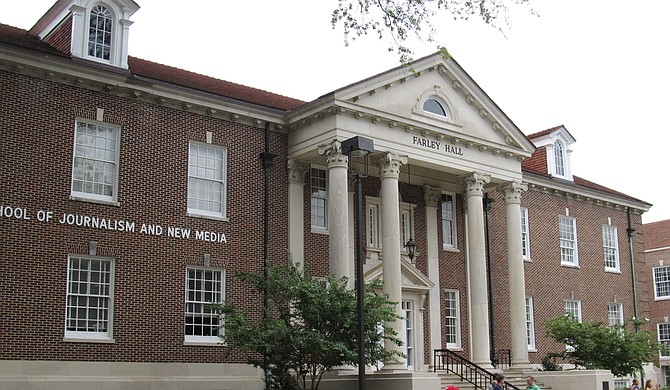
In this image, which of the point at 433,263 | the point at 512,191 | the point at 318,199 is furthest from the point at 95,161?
the point at 512,191

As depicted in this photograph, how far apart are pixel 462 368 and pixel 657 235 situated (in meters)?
31.5

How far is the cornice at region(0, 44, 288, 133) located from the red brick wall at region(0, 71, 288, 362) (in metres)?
0.21

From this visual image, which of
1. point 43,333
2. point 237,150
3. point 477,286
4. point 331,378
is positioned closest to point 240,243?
point 237,150

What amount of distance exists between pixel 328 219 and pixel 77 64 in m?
8.74

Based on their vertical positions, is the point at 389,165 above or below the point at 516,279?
above

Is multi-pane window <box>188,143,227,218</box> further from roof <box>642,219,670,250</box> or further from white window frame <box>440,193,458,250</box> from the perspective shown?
roof <box>642,219,670,250</box>

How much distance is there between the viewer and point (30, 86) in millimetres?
21125

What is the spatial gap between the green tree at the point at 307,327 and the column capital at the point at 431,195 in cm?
932

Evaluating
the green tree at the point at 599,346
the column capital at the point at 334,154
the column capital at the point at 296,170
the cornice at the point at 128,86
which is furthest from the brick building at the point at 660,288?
the cornice at the point at 128,86

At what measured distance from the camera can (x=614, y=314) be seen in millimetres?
37125

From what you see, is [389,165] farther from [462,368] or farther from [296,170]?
[462,368]

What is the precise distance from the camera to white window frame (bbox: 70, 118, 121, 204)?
21.7 m

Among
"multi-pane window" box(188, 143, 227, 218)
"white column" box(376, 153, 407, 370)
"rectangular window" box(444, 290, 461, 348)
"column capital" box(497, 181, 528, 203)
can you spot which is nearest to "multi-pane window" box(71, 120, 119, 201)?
"multi-pane window" box(188, 143, 227, 218)

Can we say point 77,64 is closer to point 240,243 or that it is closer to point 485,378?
point 240,243
